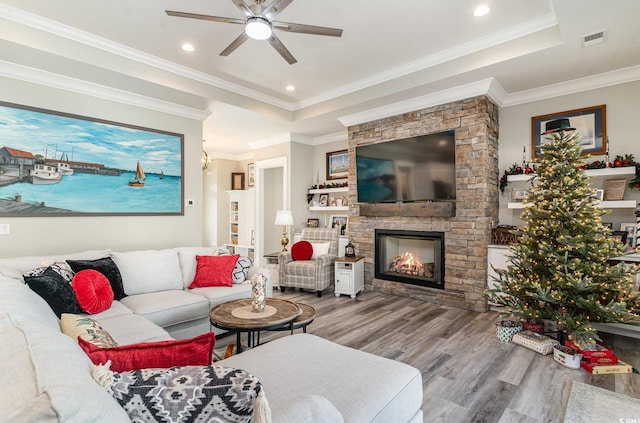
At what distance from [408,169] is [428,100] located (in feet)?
3.11

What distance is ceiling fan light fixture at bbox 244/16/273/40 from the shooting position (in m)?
2.34

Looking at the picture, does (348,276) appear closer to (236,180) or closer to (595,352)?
(595,352)

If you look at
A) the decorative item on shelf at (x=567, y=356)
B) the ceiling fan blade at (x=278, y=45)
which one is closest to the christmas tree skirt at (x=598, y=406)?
the decorative item on shelf at (x=567, y=356)

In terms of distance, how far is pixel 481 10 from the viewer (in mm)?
2850

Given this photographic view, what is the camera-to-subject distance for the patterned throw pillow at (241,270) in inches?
138

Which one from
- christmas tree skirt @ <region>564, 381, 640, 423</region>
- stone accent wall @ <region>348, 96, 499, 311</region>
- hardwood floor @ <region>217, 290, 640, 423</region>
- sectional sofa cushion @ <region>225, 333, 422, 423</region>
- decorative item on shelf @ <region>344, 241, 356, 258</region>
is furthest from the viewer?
decorative item on shelf @ <region>344, 241, 356, 258</region>

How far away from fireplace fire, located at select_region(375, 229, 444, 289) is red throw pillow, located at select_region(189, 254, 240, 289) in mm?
2352

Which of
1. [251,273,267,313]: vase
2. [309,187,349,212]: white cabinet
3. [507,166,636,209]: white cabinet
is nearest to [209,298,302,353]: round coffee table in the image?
[251,273,267,313]: vase

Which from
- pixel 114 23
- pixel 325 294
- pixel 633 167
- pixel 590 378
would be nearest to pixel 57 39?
pixel 114 23

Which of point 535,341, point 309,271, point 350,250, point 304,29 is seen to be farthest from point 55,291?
point 535,341

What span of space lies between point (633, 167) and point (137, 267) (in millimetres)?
5224

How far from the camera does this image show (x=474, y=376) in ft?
7.98

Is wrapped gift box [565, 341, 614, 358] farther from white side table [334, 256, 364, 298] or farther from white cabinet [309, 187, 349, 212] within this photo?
white cabinet [309, 187, 349, 212]

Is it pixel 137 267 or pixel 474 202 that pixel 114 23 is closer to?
pixel 137 267
